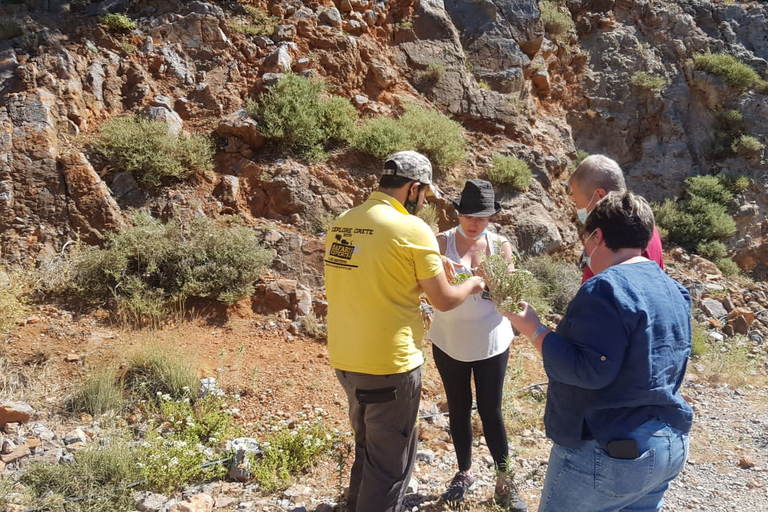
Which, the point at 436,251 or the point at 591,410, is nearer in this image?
the point at 591,410

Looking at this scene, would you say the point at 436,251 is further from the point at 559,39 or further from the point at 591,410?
the point at 559,39

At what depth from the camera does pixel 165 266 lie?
225 inches

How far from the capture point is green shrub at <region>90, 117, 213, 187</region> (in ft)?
21.4

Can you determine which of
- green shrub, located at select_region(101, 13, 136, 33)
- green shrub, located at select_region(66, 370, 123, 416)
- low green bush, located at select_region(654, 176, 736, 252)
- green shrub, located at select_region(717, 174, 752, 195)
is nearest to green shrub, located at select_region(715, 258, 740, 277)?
low green bush, located at select_region(654, 176, 736, 252)

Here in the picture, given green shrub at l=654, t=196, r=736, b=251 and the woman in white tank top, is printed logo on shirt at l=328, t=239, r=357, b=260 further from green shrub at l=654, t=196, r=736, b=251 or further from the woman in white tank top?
green shrub at l=654, t=196, r=736, b=251

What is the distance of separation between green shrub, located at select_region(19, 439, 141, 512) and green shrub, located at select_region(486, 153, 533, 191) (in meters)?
6.92

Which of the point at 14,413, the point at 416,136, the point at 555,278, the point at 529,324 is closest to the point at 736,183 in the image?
the point at 555,278

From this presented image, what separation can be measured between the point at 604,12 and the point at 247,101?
34.5 ft

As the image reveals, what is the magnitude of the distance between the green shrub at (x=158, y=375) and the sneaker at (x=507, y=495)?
2.64m

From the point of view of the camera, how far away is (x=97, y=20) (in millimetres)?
7879

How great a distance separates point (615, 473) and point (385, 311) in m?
1.13

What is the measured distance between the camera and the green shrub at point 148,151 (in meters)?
6.52

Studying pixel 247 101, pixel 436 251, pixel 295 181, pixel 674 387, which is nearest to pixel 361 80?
pixel 247 101

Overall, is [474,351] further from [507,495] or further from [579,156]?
[579,156]
